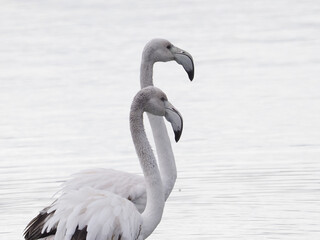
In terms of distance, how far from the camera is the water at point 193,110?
1030cm

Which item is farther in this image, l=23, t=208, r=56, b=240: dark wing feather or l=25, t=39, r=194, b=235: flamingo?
l=25, t=39, r=194, b=235: flamingo

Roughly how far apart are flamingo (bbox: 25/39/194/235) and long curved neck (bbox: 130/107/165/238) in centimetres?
Answer: 33

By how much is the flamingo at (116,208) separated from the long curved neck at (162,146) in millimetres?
597

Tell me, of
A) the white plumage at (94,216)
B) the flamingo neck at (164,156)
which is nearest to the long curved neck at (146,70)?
the flamingo neck at (164,156)

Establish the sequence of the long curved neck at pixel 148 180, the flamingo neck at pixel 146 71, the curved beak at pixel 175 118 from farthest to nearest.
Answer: the flamingo neck at pixel 146 71, the curved beak at pixel 175 118, the long curved neck at pixel 148 180

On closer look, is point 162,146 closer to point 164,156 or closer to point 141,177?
point 164,156

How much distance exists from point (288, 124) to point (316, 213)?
3.33 meters

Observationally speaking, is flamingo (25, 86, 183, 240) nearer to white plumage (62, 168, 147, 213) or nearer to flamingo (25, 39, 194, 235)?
flamingo (25, 39, 194, 235)

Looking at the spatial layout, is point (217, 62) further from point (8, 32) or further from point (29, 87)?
point (8, 32)

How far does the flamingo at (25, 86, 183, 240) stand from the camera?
7.71m

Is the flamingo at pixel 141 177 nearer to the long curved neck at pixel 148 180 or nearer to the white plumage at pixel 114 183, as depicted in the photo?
the white plumage at pixel 114 183

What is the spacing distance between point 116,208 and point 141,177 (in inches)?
43.4

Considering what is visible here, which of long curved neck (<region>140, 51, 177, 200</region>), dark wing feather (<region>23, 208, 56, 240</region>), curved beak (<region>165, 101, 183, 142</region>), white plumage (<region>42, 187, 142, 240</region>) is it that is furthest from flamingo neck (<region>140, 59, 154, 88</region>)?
dark wing feather (<region>23, 208, 56, 240</region>)

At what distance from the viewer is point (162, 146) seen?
368 inches
